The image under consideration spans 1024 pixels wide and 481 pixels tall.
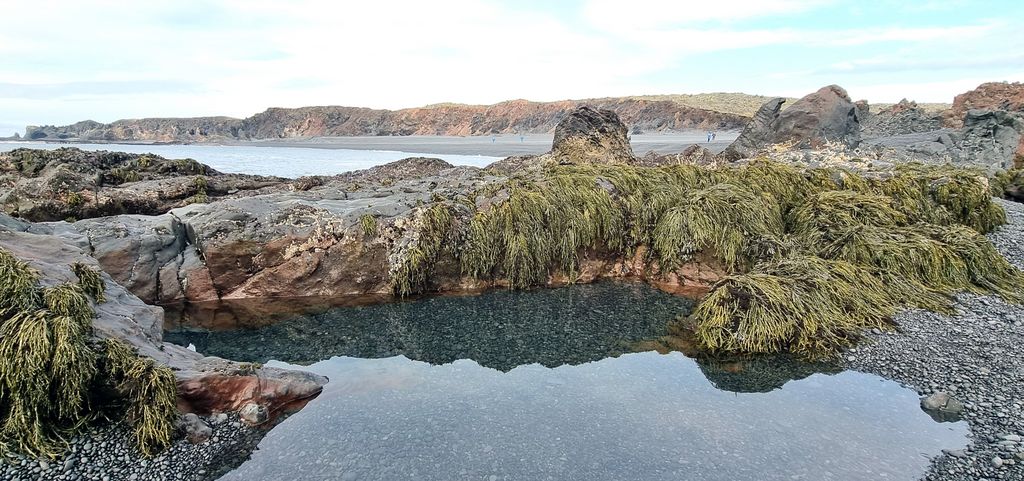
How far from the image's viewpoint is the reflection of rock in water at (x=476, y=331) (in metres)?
6.04

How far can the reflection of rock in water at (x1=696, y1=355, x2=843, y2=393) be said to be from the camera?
17.3 feet

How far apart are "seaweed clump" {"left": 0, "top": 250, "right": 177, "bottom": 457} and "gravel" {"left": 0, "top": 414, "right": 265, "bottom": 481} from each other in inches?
3.6

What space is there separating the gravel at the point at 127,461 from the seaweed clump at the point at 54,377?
91mm

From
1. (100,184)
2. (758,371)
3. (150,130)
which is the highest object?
(150,130)

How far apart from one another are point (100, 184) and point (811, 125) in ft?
55.6

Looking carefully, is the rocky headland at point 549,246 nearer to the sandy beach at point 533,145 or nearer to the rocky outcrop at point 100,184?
the rocky outcrop at point 100,184

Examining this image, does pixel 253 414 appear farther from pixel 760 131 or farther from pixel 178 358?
pixel 760 131

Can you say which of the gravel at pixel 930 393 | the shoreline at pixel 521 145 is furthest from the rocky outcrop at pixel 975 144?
the gravel at pixel 930 393

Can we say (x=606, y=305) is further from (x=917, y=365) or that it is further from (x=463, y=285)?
(x=917, y=365)

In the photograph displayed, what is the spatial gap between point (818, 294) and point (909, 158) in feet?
30.0

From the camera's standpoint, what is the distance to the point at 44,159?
Answer: 1289 centimetres

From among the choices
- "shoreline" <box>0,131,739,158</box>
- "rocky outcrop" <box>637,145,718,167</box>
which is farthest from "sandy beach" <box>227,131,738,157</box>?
"rocky outcrop" <box>637,145,718,167</box>

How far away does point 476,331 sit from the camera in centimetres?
664

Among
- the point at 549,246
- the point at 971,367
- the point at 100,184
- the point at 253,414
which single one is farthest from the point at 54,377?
the point at 100,184
